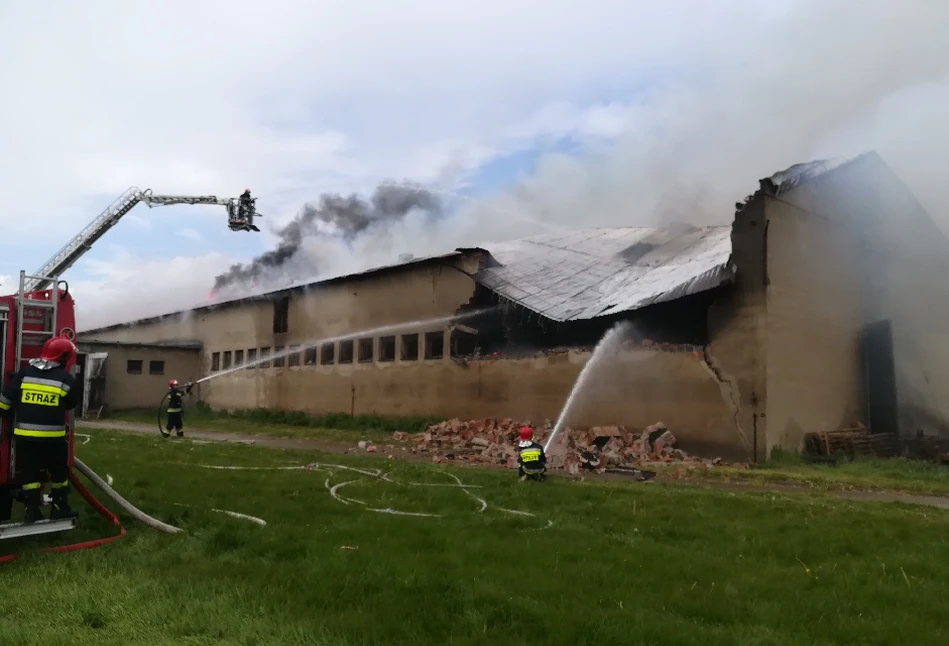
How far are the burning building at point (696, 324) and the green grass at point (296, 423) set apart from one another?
1.67 ft

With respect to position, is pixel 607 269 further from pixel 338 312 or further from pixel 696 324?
pixel 338 312

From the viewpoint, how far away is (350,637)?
152 inches

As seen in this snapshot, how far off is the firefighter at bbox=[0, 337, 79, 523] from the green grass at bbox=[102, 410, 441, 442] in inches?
545

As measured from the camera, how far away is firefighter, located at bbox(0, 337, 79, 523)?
595 cm

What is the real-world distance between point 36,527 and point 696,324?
44.4ft

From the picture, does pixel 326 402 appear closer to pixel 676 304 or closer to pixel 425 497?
pixel 676 304

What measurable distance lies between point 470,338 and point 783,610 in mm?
16651

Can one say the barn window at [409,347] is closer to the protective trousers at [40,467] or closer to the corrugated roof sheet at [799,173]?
the corrugated roof sheet at [799,173]

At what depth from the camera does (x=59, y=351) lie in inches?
243

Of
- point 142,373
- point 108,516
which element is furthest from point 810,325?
point 142,373

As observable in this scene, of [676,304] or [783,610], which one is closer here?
[783,610]

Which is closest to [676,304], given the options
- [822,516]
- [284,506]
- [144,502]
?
[822,516]

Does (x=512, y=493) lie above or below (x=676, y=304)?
below

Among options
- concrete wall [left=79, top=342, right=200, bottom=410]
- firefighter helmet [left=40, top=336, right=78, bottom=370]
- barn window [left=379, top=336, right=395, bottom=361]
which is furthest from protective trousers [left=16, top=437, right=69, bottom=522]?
concrete wall [left=79, top=342, right=200, bottom=410]
